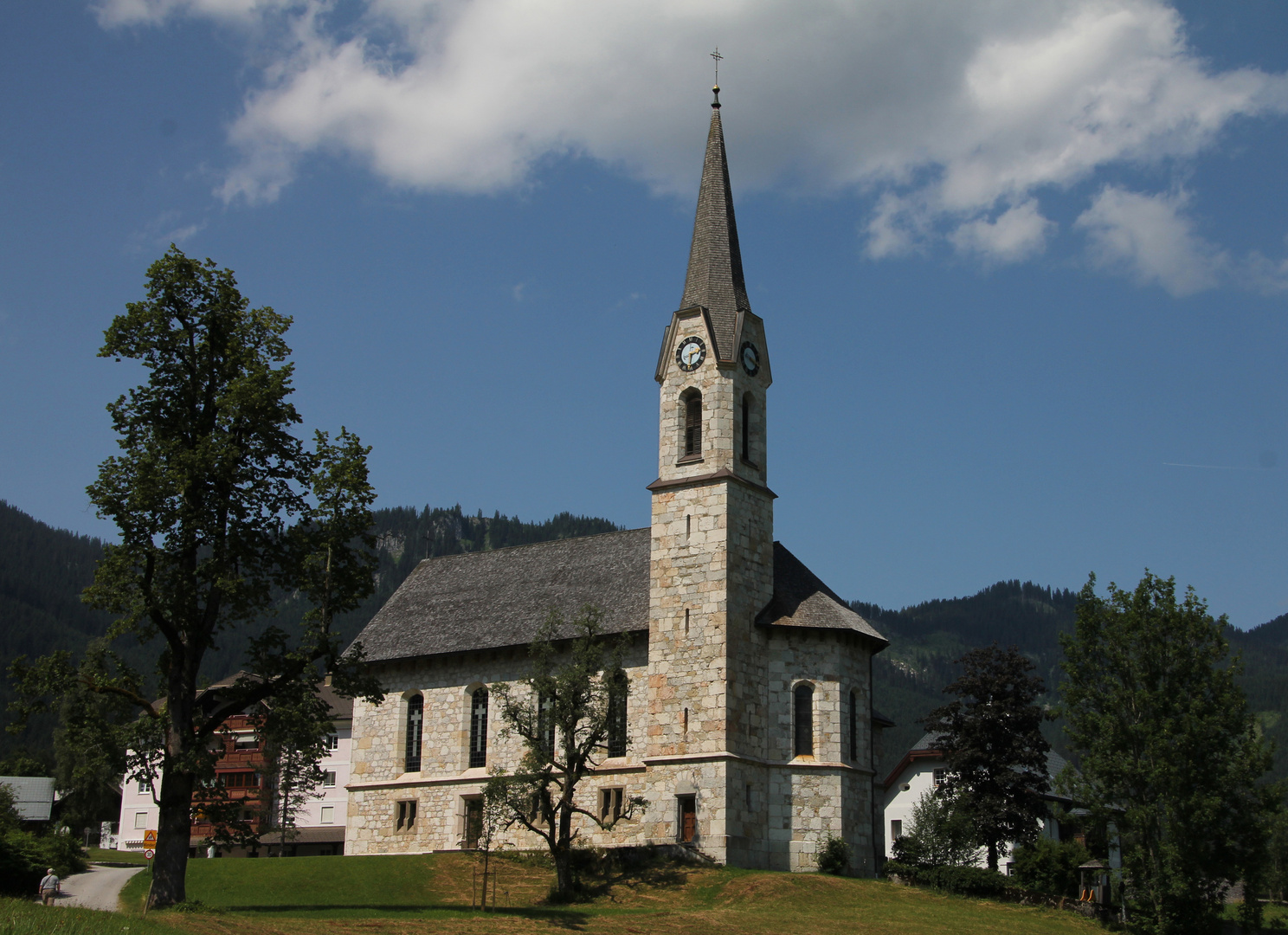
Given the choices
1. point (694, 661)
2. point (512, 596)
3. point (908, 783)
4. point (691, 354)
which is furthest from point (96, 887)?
point (908, 783)

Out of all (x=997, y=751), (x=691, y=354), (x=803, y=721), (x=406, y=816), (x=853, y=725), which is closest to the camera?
(x=803, y=721)

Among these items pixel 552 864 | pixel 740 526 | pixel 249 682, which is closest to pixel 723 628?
pixel 740 526

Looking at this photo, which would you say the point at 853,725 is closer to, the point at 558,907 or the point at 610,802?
the point at 610,802

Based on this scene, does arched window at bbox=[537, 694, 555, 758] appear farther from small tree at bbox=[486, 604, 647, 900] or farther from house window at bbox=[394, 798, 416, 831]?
house window at bbox=[394, 798, 416, 831]

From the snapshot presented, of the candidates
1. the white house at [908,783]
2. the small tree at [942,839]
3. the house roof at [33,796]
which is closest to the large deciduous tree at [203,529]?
the small tree at [942,839]

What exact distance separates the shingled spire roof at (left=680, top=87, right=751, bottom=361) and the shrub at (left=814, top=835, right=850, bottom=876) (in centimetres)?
1844

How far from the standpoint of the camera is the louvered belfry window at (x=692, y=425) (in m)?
49.0

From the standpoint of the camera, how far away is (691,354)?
4997cm

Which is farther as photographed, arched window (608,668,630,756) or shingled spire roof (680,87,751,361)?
shingled spire roof (680,87,751,361)

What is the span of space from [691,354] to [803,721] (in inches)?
585

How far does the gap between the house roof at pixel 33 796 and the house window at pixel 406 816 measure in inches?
906

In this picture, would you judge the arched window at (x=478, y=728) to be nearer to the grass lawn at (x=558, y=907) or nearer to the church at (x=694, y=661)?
the church at (x=694, y=661)

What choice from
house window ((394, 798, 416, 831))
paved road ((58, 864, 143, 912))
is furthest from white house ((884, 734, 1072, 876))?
paved road ((58, 864, 143, 912))

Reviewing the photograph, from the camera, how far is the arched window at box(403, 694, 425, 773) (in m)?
53.3
